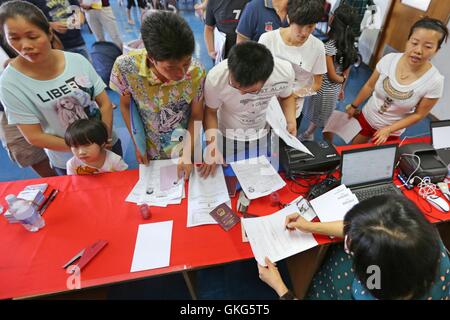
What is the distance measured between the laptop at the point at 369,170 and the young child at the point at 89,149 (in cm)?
123

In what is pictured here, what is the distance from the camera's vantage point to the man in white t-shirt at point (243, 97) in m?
1.11

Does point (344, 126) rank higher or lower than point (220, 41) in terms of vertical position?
lower

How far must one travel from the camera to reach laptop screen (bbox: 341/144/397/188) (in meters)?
1.25

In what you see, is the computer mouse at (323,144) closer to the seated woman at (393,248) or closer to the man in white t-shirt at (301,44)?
the man in white t-shirt at (301,44)

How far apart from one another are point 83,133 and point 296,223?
1115mm

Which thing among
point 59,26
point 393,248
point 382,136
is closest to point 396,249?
point 393,248

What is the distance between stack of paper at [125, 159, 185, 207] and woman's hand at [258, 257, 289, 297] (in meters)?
0.50

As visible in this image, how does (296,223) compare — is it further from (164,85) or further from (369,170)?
(164,85)

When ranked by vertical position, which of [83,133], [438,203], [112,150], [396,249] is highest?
[396,249]

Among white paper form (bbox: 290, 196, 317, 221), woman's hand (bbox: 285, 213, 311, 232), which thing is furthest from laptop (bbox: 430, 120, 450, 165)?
woman's hand (bbox: 285, 213, 311, 232)

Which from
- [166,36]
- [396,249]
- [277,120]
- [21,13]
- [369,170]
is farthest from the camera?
[277,120]

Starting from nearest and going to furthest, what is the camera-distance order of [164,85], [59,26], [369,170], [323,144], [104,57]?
[164,85], [369,170], [323,144], [59,26], [104,57]

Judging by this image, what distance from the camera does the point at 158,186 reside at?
4.37 feet

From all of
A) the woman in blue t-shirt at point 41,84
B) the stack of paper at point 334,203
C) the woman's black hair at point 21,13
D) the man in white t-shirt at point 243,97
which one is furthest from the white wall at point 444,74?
the woman's black hair at point 21,13
